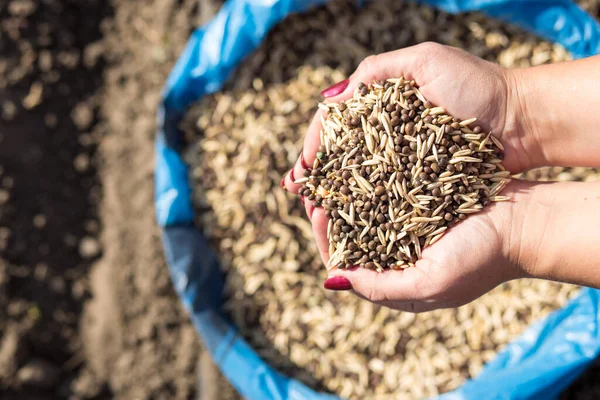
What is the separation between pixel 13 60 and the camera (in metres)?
2.62

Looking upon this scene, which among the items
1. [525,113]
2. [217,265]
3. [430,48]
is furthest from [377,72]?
[217,265]

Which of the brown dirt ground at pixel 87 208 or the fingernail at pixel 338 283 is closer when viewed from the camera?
the fingernail at pixel 338 283

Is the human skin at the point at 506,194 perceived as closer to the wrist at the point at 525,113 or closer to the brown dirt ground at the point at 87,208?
the wrist at the point at 525,113

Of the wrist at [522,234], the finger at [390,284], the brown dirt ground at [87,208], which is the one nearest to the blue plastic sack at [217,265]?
the brown dirt ground at [87,208]

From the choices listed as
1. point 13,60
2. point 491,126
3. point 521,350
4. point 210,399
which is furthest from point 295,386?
point 13,60

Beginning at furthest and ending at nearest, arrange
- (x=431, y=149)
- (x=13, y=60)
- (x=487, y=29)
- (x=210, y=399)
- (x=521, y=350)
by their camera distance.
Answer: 1. (x=13, y=60)
2. (x=210, y=399)
3. (x=487, y=29)
4. (x=521, y=350)
5. (x=431, y=149)

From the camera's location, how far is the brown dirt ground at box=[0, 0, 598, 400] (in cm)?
251

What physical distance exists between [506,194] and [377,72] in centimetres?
49

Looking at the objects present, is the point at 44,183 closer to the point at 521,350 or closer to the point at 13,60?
the point at 13,60

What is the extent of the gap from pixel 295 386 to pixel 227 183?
2.68ft

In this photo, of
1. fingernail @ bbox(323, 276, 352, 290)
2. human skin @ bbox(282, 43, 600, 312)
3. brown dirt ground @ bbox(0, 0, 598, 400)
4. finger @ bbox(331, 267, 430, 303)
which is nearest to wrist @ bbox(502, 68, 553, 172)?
human skin @ bbox(282, 43, 600, 312)

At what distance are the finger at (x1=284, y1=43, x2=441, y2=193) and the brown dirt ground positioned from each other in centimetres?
108

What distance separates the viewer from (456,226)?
160cm

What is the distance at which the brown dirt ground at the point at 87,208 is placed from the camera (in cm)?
251
